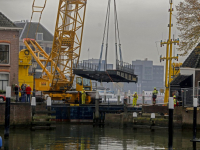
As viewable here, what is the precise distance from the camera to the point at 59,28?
5525 centimetres

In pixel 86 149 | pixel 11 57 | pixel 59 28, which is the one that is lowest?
pixel 86 149

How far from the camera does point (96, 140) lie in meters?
33.2

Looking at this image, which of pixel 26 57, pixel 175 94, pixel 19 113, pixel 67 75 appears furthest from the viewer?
pixel 67 75

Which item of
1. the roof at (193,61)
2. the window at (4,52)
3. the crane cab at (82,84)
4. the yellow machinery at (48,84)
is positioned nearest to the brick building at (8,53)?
the window at (4,52)

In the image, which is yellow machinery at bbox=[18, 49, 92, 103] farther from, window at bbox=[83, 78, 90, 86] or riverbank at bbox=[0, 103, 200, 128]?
riverbank at bbox=[0, 103, 200, 128]

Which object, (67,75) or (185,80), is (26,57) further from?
(185,80)

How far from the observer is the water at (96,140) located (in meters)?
29.1

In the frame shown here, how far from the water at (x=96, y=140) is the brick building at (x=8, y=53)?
400 inches

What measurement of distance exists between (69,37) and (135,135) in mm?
21885

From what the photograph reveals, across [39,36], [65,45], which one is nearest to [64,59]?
[65,45]

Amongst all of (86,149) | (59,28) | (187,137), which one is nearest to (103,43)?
(59,28)

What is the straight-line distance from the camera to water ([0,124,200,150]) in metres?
29.1

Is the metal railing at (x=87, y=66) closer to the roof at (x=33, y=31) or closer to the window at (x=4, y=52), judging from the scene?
the window at (x=4, y=52)

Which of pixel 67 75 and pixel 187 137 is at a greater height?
pixel 67 75
